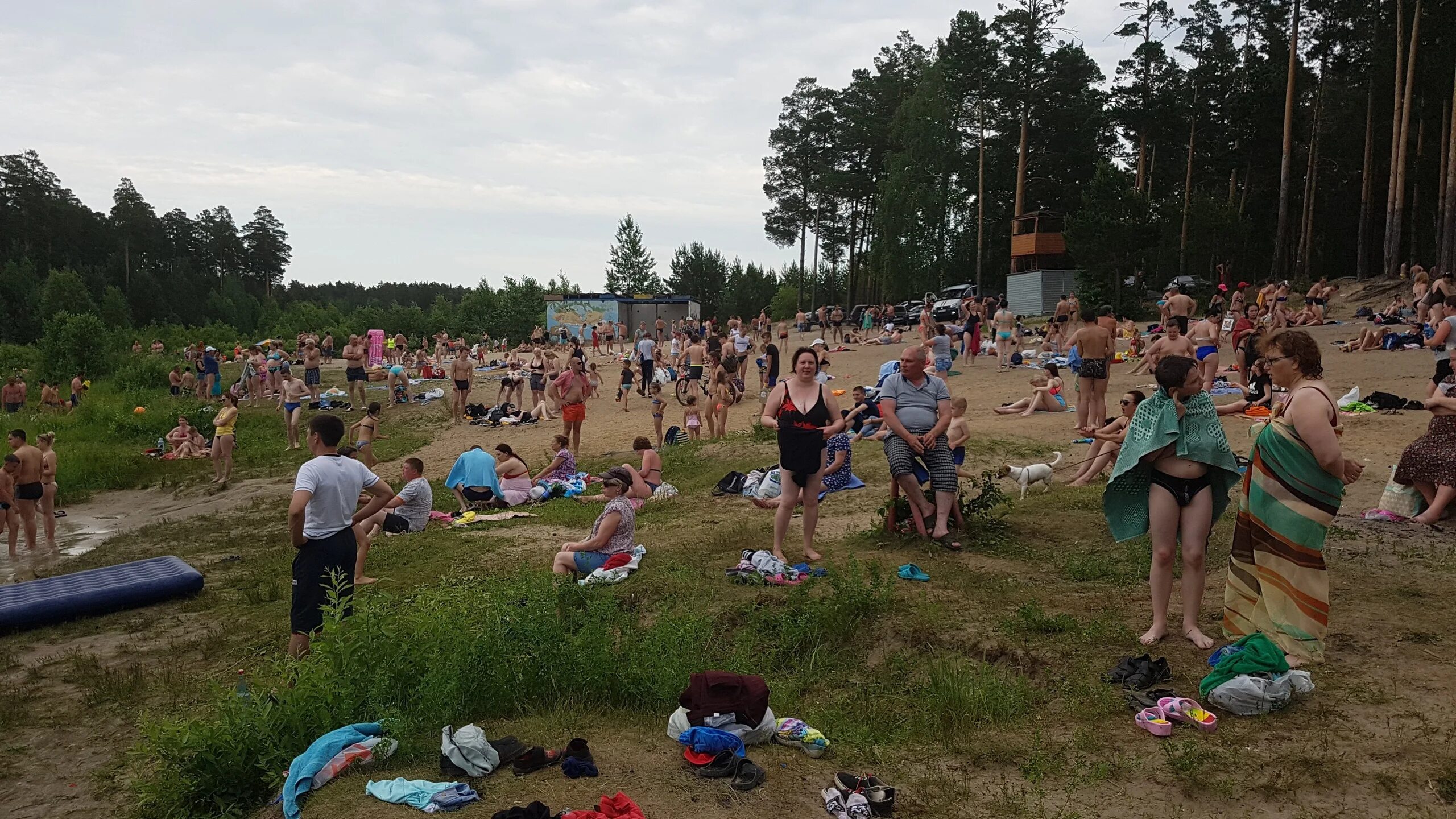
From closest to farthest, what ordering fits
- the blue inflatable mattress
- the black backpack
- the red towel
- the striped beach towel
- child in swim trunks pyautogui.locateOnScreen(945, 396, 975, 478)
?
the red towel → the striped beach towel → the blue inflatable mattress → child in swim trunks pyautogui.locateOnScreen(945, 396, 975, 478) → the black backpack

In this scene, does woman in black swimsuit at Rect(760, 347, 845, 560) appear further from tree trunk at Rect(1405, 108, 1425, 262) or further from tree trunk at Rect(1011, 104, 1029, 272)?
tree trunk at Rect(1405, 108, 1425, 262)

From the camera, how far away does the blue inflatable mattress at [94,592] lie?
8664mm

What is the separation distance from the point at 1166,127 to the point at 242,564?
39.8m

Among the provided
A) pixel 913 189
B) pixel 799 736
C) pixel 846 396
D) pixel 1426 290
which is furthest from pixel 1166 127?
pixel 799 736

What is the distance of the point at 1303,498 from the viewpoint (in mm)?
4676

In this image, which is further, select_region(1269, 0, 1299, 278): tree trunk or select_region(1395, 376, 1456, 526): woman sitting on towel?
select_region(1269, 0, 1299, 278): tree trunk

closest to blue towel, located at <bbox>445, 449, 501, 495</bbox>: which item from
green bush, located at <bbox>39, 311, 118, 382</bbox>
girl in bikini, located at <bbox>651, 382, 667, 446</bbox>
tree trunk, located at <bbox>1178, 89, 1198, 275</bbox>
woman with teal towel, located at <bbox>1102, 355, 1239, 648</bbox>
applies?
girl in bikini, located at <bbox>651, 382, 667, 446</bbox>

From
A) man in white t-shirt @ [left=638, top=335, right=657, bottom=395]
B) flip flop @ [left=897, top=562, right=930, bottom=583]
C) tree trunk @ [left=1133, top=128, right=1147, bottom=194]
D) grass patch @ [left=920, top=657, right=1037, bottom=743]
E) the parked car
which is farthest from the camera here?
tree trunk @ [left=1133, top=128, right=1147, bottom=194]

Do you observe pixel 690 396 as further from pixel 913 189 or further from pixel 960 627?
pixel 913 189

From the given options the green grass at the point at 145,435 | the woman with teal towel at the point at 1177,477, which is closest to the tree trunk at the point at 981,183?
the green grass at the point at 145,435

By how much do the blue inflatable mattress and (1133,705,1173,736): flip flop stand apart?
927 cm

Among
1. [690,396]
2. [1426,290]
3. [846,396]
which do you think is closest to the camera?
[1426,290]

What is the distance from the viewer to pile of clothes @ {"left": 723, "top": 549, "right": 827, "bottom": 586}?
7234mm

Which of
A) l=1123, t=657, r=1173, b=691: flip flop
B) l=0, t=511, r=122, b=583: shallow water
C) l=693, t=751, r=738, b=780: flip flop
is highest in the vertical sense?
l=1123, t=657, r=1173, b=691: flip flop
